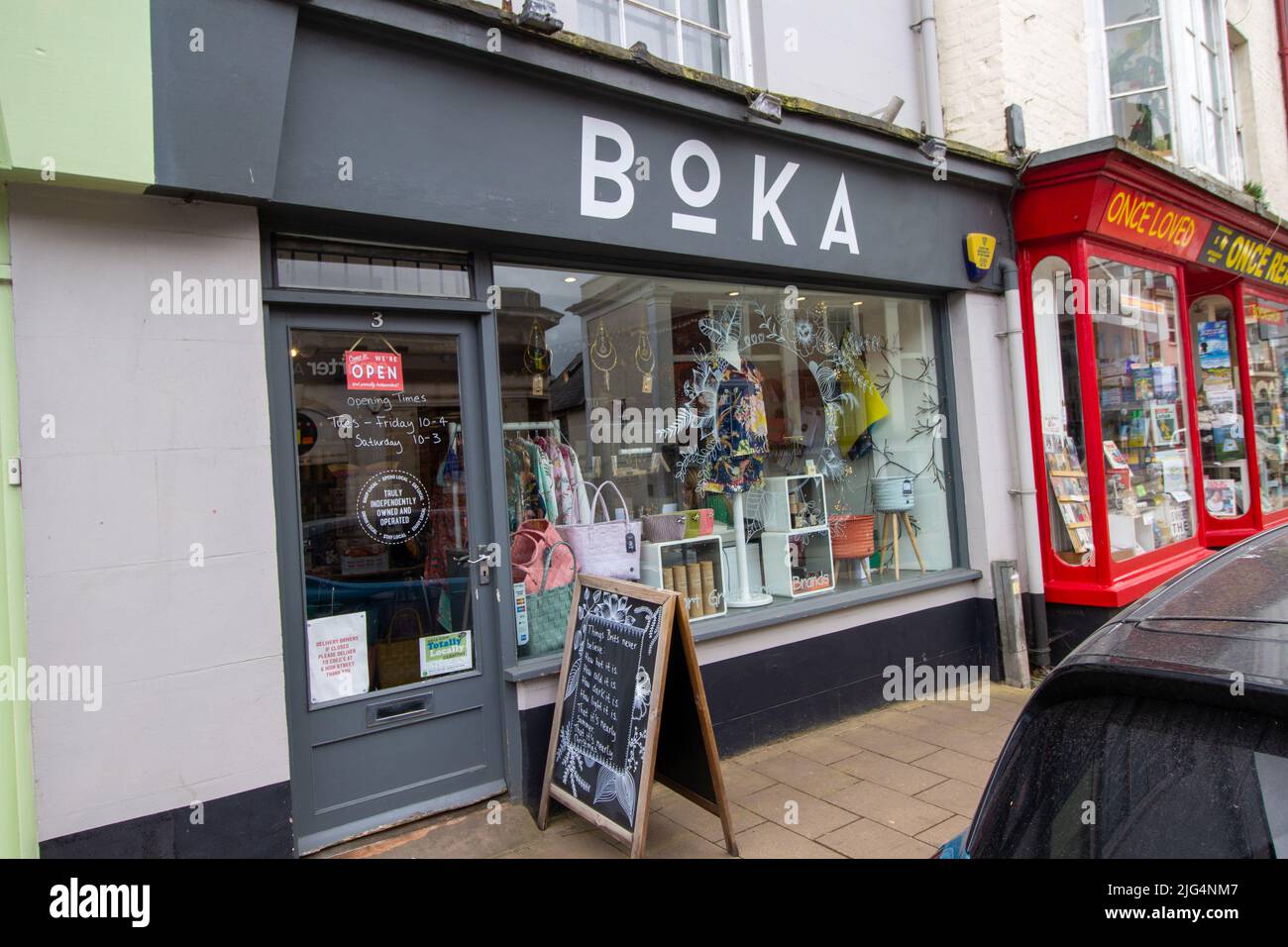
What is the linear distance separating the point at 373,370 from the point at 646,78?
215cm

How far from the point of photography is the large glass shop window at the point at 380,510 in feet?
12.4

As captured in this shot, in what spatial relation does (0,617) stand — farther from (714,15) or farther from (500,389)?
(714,15)

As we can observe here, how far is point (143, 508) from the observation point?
122 inches

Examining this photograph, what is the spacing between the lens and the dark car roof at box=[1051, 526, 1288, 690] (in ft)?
4.83

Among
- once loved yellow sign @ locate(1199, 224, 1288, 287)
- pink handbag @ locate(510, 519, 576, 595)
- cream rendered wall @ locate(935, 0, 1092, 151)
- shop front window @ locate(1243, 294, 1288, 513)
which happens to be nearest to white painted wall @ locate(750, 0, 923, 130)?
cream rendered wall @ locate(935, 0, 1092, 151)

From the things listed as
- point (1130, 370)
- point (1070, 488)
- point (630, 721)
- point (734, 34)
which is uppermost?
point (734, 34)

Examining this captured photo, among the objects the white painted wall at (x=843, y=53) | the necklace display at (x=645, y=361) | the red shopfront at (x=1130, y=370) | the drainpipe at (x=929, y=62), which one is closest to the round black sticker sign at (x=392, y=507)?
the necklace display at (x=645, y=361)

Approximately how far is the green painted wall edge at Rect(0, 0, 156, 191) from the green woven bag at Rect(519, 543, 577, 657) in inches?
101

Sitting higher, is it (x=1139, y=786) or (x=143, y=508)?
(x=143, y=508)

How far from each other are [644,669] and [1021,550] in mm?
4199

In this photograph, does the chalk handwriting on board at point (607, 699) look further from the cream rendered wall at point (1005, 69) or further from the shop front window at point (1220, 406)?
the shop front window at point (1220, 406)

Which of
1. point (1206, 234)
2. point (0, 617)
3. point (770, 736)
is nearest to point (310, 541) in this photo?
point (0, 617)

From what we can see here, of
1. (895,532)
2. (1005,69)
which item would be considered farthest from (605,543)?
(1005,69)

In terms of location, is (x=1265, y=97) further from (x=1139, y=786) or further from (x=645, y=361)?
(x=1139, y=786)
